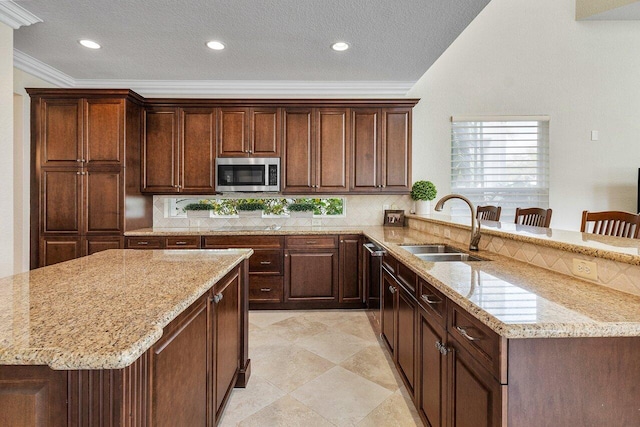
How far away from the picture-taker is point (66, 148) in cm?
352

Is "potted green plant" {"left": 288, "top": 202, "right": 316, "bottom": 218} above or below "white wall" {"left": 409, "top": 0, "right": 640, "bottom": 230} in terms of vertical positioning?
below

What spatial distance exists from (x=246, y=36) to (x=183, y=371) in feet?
8.94

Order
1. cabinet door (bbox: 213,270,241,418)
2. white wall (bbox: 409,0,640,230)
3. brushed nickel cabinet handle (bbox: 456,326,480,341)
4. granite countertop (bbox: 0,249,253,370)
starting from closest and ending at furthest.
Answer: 1. granite countertop (bbox: 0,249,253,370)
2. brushed nickel cabinet handle (bbox: 456,326,480,341)
3. cabinet door (bbox: 213,270,241,418)
4. white wall (bbox: 409,0,640,230)

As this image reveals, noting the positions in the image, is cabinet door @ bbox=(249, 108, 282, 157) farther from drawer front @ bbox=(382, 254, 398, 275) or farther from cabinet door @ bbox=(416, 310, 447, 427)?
cabinet door @ bbox=(416, 310, 447, 427)

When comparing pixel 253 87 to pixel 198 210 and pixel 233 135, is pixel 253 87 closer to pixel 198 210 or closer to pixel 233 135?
pixel 233 135

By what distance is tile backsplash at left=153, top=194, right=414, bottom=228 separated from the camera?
422 cm

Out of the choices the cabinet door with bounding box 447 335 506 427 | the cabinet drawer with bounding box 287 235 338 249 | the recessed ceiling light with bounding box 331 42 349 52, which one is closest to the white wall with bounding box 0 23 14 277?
the cabinet drawer with bounding box 287 235 338 249

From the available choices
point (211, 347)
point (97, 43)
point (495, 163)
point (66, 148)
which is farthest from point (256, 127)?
point (495, 163)

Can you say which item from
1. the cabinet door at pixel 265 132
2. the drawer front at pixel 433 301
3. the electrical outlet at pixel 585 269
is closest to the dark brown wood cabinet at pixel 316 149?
the cabinet door at pixel 265 132

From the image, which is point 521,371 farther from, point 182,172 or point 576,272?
point 182,172

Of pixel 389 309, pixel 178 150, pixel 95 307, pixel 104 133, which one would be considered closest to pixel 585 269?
pixel 389 309

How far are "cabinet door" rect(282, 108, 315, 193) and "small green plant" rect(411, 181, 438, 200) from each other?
1273 millimetres

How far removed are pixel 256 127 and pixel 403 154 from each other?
1.79 metres

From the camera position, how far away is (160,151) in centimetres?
387
